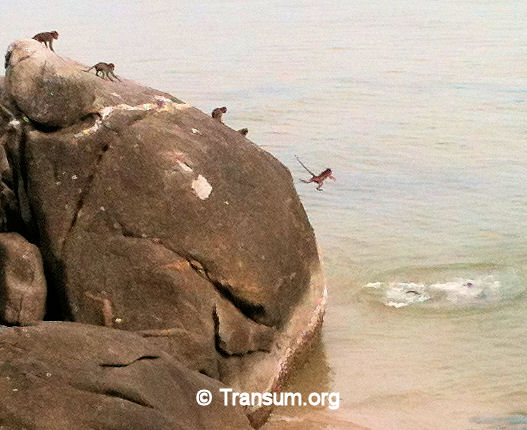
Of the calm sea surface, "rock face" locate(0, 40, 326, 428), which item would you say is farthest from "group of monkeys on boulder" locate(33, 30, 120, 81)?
the calm sea surface

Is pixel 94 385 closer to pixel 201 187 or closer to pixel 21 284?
pixel 21 284

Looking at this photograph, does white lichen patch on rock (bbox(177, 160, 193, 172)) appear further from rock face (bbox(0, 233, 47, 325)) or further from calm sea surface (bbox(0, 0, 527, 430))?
calm sea surface (bbox(0, 0, 527, 430))

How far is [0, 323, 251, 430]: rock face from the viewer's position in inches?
230

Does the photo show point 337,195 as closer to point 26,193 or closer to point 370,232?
point 370,232

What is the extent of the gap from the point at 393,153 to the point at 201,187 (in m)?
10.4

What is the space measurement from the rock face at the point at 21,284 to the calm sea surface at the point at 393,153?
2.30 m

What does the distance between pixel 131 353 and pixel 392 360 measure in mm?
3646

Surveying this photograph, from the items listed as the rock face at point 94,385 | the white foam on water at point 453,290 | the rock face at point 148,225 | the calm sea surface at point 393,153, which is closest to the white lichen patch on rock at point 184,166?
the rock face at point 148,225

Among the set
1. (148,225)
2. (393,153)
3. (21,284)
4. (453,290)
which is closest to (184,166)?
(148,225)

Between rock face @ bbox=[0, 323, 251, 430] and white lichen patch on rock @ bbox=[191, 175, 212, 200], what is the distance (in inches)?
66.4

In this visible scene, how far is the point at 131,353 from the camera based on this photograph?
6.57 metres

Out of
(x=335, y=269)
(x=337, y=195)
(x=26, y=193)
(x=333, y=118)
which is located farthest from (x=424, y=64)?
(x=26, y=193)

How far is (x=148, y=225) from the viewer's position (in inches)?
318

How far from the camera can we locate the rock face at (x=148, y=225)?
795 cm
